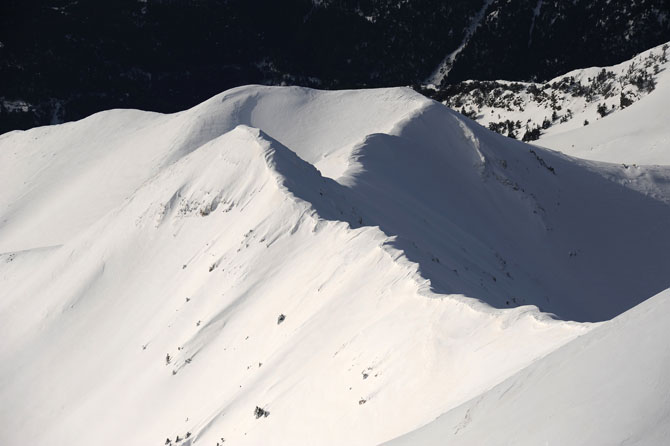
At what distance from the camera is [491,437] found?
21.5 ft

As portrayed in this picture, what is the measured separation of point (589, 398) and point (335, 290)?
8.04m

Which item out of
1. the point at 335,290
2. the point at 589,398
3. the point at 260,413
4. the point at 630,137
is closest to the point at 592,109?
the point at 630,137

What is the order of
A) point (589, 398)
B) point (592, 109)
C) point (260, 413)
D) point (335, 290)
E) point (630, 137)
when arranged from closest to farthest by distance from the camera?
point (589, 398) → point (260, 413) → point (335, 290) → point (630, 137) → point (592, 109)

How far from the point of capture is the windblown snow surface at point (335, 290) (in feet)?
31.9

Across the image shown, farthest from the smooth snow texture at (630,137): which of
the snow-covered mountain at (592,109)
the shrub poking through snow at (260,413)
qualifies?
the shrub poking through snow at (260,413)

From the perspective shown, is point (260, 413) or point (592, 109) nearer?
point (260, 413)

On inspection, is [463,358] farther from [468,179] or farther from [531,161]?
[531,161]

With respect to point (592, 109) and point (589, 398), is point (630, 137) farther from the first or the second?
point (589, 398)

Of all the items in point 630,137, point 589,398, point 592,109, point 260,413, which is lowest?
point 592,109

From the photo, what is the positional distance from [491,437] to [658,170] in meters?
24.5

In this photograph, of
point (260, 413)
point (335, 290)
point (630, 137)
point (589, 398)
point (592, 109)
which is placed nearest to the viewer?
point (589, 398)

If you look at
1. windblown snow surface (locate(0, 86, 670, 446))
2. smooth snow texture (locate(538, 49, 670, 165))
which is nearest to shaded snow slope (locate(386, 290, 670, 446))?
windblown snow surface (locate(0, 86, 670, 446))

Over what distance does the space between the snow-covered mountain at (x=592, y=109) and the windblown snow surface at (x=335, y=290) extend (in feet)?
22.4

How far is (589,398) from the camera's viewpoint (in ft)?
20.3
